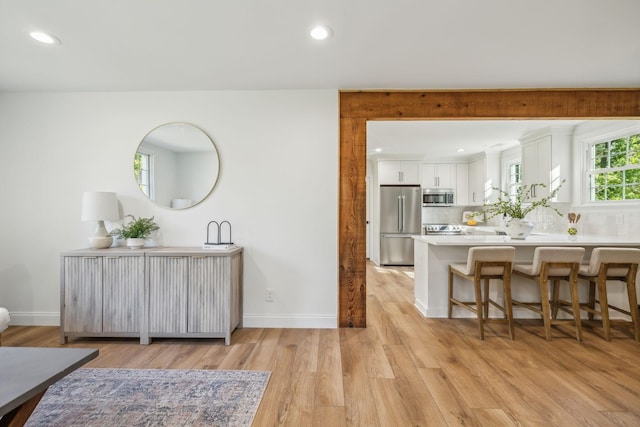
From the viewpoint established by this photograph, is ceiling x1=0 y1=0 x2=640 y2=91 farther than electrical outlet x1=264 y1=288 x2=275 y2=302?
No

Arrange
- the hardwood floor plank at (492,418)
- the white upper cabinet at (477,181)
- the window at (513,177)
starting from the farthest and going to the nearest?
the white upper cabinet at (477,181), the window at (513,177), the hardwood floor plank at (492,418)

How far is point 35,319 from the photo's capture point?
315cm

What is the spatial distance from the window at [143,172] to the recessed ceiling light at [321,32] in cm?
209

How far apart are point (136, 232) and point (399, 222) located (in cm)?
496

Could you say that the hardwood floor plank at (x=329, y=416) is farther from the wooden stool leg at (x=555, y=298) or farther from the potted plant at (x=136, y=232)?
the wooden stool leg at (x=555, y=298)

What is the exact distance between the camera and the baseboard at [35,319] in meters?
3.15

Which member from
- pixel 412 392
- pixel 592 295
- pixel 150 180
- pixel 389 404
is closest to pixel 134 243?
pixel 150 180

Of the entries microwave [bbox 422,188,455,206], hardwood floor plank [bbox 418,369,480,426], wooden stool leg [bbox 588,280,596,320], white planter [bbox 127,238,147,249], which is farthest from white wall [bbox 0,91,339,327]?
microwave [bbox 422,188,455,206]

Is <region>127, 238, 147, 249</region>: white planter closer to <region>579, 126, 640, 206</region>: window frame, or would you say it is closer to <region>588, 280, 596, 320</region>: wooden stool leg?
<region>588, 280, 596, 320</region>: wooden stool leg

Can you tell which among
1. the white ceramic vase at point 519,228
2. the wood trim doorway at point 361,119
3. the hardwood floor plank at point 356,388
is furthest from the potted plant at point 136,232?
the white ceramic vase at point 519,228

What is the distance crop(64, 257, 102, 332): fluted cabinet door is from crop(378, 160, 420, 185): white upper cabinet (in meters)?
5.28

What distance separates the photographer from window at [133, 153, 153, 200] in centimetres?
316

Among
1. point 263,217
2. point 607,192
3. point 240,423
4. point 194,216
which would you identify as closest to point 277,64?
point 263,217

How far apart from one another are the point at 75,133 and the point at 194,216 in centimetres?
147
